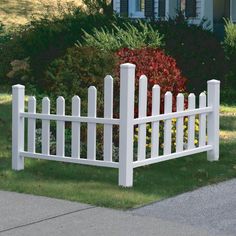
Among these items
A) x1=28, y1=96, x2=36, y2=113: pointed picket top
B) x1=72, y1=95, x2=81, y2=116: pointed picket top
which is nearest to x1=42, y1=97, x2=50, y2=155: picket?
x1=28, y1=96, x2=36, y2=113: pointed picket top

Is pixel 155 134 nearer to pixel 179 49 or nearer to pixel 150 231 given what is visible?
pixel 150 231

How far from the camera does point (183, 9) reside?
2364cm

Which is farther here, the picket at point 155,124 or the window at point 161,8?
the window at point 161,8

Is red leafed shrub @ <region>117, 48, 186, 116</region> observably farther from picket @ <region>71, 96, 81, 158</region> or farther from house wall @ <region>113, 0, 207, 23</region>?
house wall @ <region>113, 0, 207, 23</region>

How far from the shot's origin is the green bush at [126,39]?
16.2 metres

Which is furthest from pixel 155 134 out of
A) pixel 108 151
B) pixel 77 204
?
pixel 77 204

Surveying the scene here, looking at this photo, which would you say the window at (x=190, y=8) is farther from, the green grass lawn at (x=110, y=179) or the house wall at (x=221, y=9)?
the green grass lawn at (x=110, y=179)

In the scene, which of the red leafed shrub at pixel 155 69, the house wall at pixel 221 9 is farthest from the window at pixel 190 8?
the red leafed shrub at pixel 155 69

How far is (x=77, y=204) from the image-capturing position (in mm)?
7699

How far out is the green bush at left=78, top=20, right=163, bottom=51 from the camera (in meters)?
16.2

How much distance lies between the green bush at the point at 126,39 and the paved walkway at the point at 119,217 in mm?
8095

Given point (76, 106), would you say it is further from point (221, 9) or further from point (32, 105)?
point (221, 9)

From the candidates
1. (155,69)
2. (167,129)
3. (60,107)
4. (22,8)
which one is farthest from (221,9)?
(22,8)

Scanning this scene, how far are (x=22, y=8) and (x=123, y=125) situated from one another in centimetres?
3561
